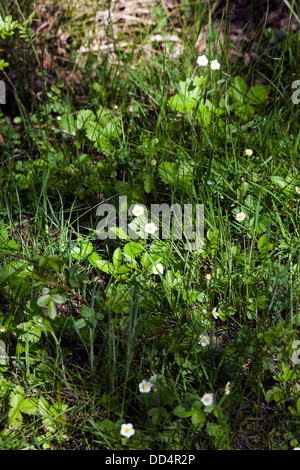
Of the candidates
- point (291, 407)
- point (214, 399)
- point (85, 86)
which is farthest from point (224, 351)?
point (85, 86)

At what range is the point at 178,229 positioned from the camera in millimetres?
2133

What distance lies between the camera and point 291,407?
160 cm

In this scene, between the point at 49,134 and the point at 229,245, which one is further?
the point at 49,134

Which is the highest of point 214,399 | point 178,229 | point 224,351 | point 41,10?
point 41,10

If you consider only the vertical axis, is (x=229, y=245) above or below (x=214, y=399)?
above

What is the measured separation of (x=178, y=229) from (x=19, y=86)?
149 centimetres

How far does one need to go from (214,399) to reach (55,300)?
0.68m

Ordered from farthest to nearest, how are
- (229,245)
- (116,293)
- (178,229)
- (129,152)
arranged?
(129,152) < (178,229) < (229,245) < (116,293)
